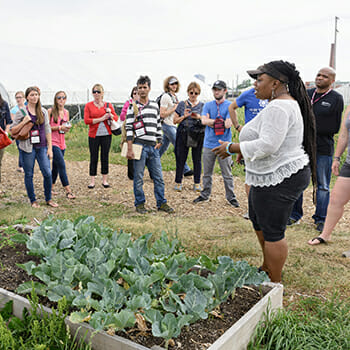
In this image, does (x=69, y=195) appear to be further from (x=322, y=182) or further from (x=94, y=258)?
(x=94, y=258)

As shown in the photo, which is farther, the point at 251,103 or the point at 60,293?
the point at 251,103

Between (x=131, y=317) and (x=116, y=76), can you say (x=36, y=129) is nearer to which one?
(x=131, y=317)

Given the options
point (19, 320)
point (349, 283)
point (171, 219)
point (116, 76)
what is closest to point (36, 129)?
point (171, 219)

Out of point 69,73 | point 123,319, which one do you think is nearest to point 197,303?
point 123,319

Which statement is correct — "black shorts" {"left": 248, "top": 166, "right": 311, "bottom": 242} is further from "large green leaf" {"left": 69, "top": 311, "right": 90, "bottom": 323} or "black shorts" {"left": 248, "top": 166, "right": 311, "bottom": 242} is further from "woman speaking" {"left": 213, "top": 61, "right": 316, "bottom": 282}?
"large green leaf" {"left": 69, "top": 311, "right": 90, "bottom": 323}

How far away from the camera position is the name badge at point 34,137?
5.81 m

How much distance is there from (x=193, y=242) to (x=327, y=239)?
1556 millimetres

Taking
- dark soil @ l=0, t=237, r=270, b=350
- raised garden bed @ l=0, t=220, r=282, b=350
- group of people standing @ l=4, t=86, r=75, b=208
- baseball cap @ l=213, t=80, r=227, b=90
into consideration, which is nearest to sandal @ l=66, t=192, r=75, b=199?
group of people standing @ l=4, t=86, r=75, b=208

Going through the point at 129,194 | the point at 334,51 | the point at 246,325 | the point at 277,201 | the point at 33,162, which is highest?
the point at 334,51

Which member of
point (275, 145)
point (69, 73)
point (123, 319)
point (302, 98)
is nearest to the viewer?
point (123, 319)

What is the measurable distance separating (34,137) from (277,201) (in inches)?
161

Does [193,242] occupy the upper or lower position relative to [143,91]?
lower

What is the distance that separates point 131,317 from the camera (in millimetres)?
2229

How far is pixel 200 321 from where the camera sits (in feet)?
8.36
